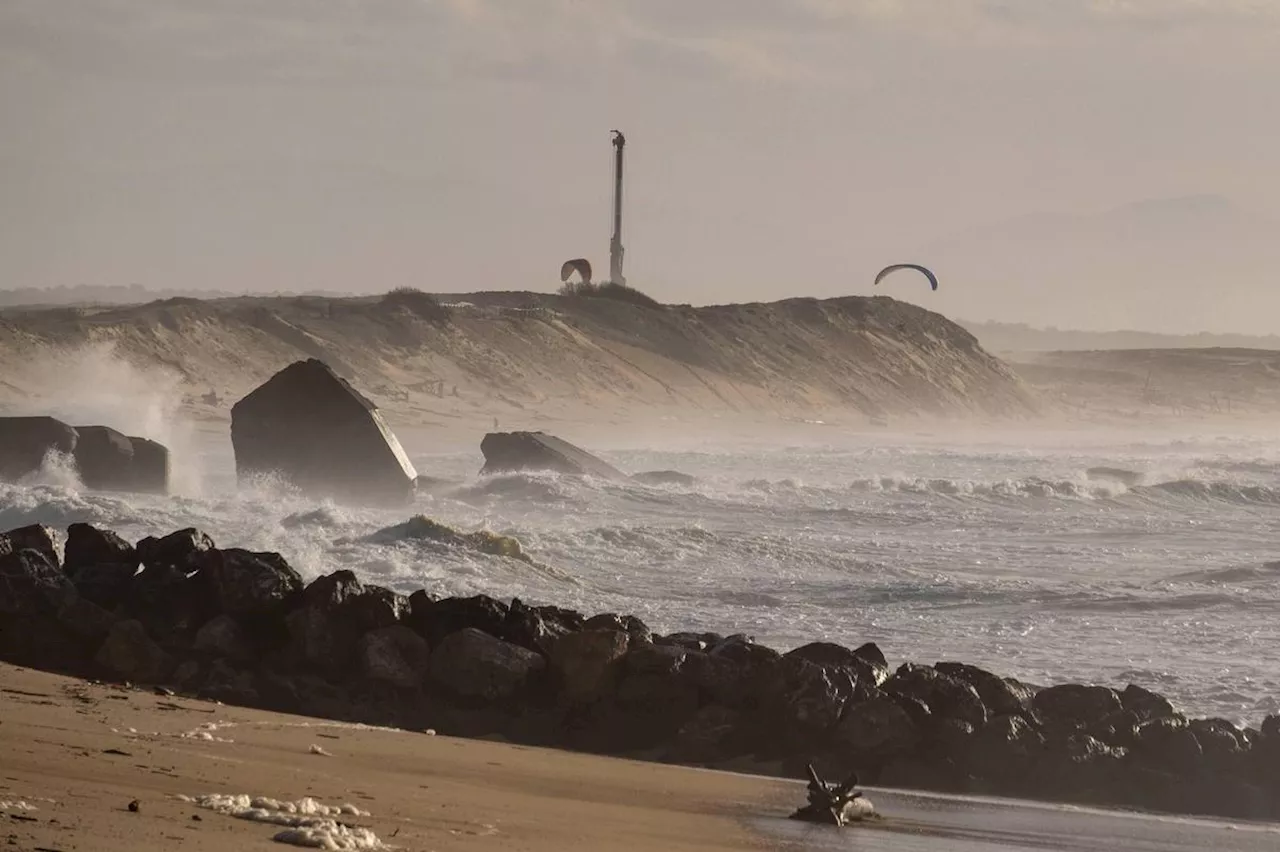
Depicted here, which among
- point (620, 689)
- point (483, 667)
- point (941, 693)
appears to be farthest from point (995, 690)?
point (483, 667)

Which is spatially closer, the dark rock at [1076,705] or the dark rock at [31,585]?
the dark rock at [1076,705]

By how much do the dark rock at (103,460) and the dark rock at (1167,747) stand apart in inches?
720

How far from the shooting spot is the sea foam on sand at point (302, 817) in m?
7.12

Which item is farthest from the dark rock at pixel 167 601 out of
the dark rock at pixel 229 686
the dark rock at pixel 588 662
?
the dark rock at pixel 588 662

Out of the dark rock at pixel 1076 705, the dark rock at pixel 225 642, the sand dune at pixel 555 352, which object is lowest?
the dark rock at pixel 1076 705

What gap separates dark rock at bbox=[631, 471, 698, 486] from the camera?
33.8 meters

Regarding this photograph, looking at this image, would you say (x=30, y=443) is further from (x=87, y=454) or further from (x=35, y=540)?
(x=35, y=540)

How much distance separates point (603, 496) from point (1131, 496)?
1247cm

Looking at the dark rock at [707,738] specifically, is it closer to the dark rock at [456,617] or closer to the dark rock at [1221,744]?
the dark rock at [456,617]

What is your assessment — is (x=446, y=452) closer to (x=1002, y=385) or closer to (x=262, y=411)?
(x=262, y=411)

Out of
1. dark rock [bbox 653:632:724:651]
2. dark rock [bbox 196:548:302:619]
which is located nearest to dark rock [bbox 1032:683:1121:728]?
dark rock [bbox 653:632:724:651]

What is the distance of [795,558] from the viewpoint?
22266 mm

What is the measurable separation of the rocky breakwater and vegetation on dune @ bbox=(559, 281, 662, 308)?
68.4 m

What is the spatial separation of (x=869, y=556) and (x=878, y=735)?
11303mm
